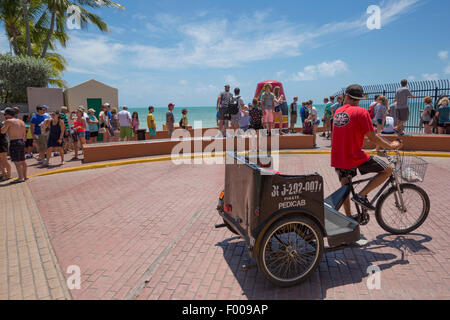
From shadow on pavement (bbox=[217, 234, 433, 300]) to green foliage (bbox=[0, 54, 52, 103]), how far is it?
19.0 metres

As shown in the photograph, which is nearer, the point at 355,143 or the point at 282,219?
the point at 282,219

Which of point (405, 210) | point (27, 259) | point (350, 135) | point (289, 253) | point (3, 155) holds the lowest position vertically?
point (27, 259)

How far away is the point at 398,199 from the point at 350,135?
1.23 metres

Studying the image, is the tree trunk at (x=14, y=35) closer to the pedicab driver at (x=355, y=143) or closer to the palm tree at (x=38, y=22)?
the palm tree at (x=38, y=22)

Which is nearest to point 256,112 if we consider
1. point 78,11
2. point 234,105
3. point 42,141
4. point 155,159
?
point 234,105

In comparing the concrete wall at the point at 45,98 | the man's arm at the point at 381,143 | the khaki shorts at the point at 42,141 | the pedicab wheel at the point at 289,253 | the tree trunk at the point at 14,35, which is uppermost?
the tree trunk at the point at 14,35

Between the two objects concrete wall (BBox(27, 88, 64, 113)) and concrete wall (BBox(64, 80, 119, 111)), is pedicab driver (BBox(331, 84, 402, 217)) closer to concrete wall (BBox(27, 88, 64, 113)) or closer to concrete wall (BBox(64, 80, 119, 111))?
concrete wall (BBox(27, 88, 64, 113))

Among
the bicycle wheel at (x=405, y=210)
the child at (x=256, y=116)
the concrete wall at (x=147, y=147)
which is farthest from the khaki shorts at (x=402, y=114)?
the bicycle wheel at (x=405, y=210)

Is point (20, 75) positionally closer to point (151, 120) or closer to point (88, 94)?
point (88, 94)

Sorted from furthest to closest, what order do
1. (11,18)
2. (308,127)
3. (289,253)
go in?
(11,18), (308,127), (289,253)

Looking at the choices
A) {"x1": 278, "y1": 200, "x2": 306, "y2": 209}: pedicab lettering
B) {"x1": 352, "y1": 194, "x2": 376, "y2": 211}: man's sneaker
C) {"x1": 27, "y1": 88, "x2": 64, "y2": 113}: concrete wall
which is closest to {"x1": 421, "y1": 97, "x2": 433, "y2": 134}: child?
{"x1": 352, "y1": 194, "x2": 376, "y2": 211}: man's sneaker

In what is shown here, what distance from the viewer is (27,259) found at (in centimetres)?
395

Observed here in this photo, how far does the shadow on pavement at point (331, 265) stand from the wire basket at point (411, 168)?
0.89m

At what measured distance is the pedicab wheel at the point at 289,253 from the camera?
10.1 ft
